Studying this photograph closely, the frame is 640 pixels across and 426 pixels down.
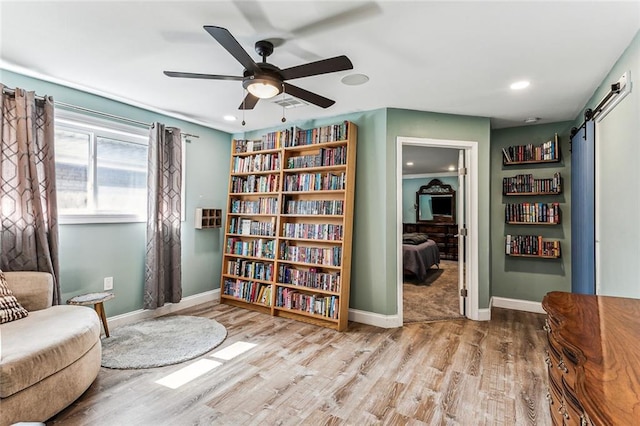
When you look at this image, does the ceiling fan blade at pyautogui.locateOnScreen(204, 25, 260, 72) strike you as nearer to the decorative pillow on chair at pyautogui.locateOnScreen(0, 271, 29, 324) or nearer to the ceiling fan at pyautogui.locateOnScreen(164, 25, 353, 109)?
the ceiling fan at pyautogui.locateOnScreen(164, 25, 353, 109)

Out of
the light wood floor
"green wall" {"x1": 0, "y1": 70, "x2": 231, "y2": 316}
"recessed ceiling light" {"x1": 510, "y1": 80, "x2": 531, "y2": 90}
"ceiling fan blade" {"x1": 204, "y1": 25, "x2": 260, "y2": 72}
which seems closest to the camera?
"ceiling fan blade" {"x1": 204, "y1": 25, "x2": 260, "y2": 72}

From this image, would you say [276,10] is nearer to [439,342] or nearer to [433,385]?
[433,385]

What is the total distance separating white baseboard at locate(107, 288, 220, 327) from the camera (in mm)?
3348

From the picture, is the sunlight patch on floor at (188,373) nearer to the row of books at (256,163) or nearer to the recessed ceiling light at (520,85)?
the row of books at (256,163)

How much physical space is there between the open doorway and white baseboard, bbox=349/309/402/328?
0.31 ft

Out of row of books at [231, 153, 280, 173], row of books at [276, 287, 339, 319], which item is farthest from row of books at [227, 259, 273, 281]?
row of books at [231, 153, 280, 173]

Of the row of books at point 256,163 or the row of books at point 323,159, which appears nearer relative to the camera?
the row of books at point 323,159

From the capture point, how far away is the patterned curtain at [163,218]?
138 inches

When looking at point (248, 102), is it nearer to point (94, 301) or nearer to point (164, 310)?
point (94, 301)

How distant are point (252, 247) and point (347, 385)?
229 centimetres

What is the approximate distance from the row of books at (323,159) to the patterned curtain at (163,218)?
143 cm

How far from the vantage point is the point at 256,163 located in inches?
163

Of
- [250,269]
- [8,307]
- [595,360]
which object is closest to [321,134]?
[250,269]

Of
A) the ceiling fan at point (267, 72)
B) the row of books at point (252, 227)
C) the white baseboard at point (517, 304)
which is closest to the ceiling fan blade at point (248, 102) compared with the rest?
the ceiling fan at point (267, 72)
